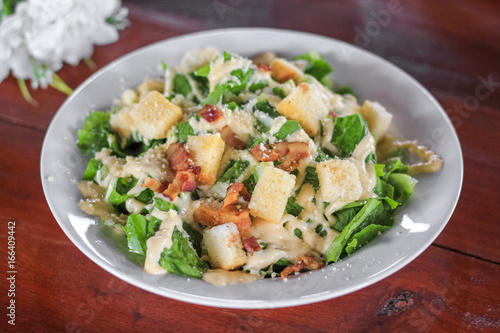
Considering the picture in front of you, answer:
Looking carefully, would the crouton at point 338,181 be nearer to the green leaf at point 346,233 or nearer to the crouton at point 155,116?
the green leaf at point 346,233

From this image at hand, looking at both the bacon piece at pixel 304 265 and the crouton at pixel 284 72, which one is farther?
the crouton at pixel 284 72

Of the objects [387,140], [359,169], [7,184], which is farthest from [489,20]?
[7,184]

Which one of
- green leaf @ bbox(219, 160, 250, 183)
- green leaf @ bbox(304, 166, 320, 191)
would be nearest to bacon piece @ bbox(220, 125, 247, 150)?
green leaf @ bbox(219, 160, 250, 183)

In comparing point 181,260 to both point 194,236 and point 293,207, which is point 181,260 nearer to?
point 194,236

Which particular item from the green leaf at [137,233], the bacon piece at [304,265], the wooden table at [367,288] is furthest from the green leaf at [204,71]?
the bacon piece at [304,265]

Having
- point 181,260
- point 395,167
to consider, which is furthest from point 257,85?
point 181,260

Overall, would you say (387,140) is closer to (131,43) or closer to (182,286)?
(182,286)
